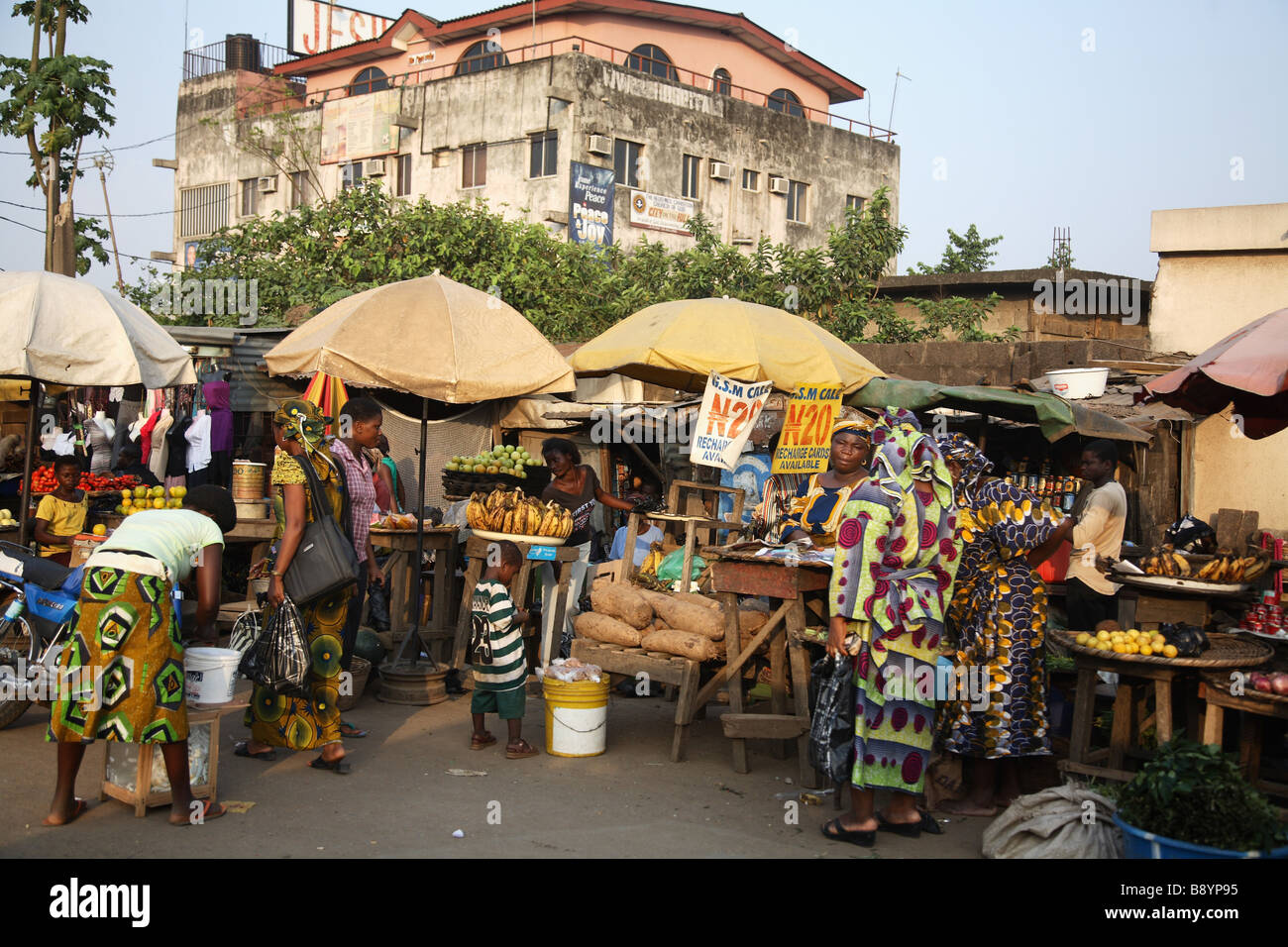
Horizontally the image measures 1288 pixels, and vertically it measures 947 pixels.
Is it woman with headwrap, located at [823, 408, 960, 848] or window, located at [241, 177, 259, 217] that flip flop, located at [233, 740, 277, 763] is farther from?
window, located at [241, 177, 259, 217]

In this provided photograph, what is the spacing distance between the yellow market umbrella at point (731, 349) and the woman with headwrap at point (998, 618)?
2658 mm

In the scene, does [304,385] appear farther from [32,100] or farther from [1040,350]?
[1040,350]

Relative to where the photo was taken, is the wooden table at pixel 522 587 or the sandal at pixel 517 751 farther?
the wooden table at pixel 522 587

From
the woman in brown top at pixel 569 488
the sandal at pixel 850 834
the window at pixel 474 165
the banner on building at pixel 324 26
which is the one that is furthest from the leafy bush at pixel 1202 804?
the banner on building at pixel 324 26

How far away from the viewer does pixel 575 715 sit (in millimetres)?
6750

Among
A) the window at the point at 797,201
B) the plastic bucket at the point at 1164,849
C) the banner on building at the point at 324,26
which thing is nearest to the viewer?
the plastic bucket at the point at 1164,849

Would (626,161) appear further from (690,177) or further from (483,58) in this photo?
(483,58)

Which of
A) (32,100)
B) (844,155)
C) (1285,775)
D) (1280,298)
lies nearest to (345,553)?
(1285,775)

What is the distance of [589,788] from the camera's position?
6.14 metres

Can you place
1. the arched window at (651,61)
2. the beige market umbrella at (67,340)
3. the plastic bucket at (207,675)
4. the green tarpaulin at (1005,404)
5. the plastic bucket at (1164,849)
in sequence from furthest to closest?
1. the arched window at (651,61)
2. the green tarpaulin at (1005,404)
3. the beige market umbrella at (67,340)
4. the plastic bucket at (207,675)
5. the plastic bucket at (1164,849)

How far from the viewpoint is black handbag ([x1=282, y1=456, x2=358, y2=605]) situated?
235 inches

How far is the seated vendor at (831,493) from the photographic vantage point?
6.39m

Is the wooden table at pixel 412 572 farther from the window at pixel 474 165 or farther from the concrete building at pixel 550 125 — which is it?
the window at pixel 474 165

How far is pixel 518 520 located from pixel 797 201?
91.7ft
